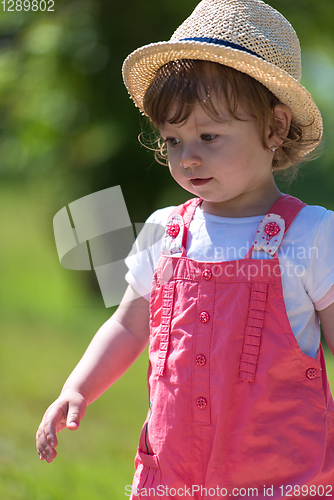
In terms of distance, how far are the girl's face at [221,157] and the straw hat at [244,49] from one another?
0.32 ft

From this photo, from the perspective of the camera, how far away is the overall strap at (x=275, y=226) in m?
1.19

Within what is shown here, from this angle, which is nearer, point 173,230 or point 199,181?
point 199,181

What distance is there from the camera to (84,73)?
388cm

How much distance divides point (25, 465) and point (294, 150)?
170 cm

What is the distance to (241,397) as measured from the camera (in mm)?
1156

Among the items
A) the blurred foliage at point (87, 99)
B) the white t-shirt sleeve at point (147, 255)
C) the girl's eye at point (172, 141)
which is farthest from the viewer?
the blurred foliage at point (87, 99)

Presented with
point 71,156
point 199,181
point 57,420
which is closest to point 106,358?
point 57,420

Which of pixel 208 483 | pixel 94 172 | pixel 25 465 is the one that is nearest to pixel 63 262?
pixel 94 172

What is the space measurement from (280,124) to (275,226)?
27 cm

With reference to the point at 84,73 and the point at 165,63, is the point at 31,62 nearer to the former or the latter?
the point at 84,73

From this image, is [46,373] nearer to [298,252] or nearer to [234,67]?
[298,252]

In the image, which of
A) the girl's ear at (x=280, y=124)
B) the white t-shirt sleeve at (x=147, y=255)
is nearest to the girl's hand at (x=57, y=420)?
the white t-shirt sleeve at (x=147, y=255)

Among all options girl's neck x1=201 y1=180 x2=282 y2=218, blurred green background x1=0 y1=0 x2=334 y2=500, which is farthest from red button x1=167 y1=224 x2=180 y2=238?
blurred green background x1=0 y1=0 x2=334 y2=500

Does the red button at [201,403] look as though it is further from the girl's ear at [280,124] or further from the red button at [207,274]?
the girl's ear at [280,124]
